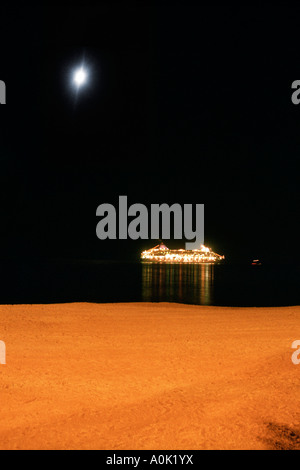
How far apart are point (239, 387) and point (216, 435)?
1478 millimetres

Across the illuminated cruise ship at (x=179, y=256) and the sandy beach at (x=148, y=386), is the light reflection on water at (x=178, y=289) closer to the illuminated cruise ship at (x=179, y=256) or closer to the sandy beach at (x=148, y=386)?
the sandy beach at (x=148, y=386)

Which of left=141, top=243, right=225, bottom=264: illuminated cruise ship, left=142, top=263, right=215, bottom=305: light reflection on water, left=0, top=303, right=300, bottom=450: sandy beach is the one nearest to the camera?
left=0, top=303, right=300, bottom=450: sandy beach

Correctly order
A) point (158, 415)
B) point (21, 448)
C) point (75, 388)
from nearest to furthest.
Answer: point (21, 448), point (158, 415), point (75, 388)

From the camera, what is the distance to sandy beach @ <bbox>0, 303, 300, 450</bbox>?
4.12 metres

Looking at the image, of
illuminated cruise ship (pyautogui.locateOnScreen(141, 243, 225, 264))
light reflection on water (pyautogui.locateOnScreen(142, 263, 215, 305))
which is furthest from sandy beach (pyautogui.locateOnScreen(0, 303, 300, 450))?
illuminated cruise ship (pyautogui.locateOnScreen(141, 243, 225, 264))

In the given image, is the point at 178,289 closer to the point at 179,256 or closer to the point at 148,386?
the point at 148,386

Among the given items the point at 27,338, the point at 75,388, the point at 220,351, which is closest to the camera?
the point at 75,388

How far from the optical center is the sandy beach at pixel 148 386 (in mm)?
4121

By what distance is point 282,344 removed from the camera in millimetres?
7871

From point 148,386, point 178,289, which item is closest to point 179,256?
point 178,289

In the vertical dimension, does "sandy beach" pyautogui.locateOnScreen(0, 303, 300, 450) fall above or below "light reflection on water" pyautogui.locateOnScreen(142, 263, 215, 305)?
above

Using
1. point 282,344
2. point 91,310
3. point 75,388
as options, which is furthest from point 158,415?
point 91,310

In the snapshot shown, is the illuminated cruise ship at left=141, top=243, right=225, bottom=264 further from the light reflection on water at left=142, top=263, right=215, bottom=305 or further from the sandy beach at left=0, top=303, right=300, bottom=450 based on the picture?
the sandy beach at left=0, top=303, right=300, bottom=450

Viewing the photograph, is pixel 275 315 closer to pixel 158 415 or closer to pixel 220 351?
pixel 220 351
